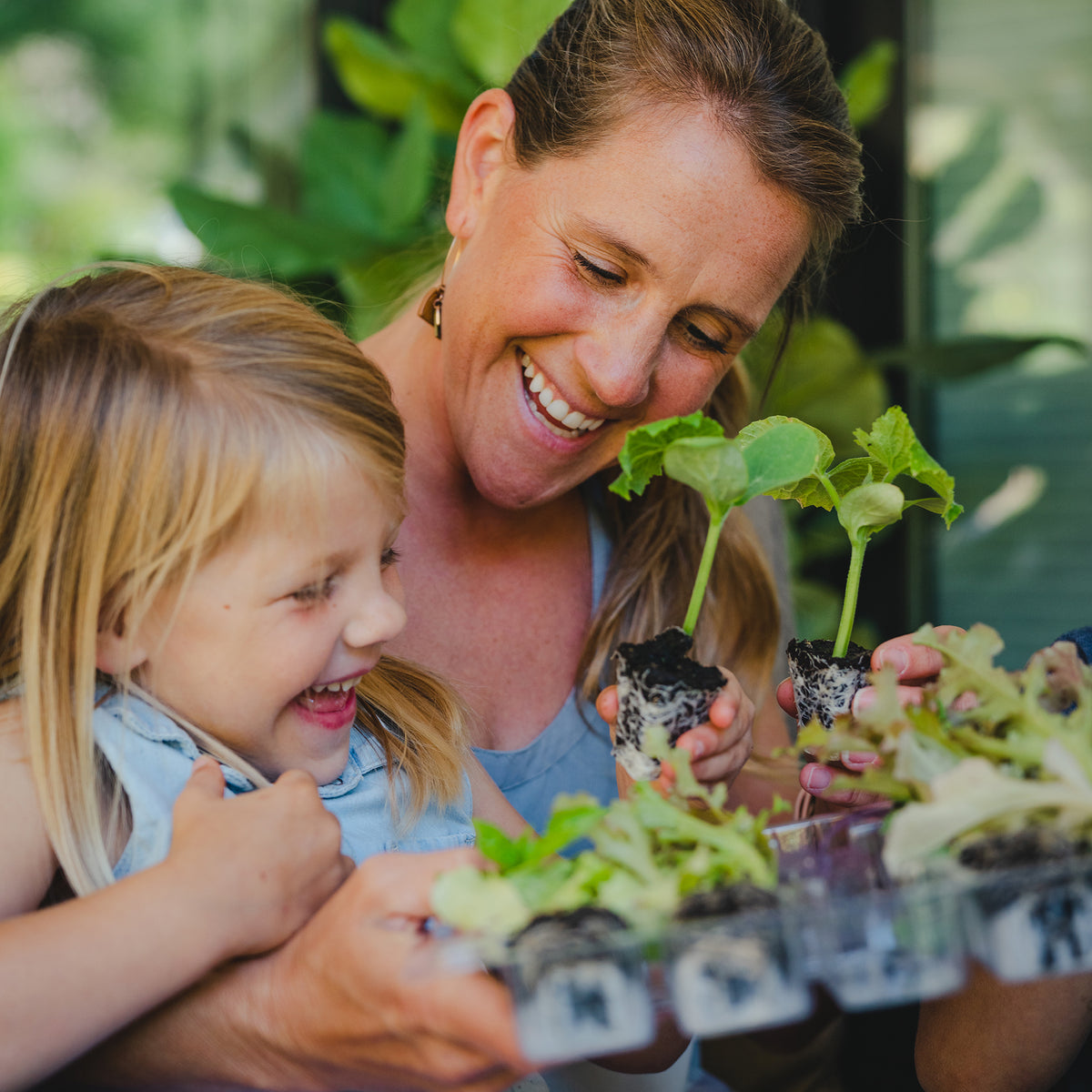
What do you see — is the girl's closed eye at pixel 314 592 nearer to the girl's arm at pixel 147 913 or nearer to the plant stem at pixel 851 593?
the girl's arm at pixel 147 913

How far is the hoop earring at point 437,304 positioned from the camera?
1.22 metres

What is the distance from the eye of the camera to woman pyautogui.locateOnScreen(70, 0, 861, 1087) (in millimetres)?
890

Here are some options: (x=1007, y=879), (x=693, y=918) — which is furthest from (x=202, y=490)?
(x=1007, y=879)

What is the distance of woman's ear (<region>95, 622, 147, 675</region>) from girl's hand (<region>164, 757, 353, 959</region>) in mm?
116

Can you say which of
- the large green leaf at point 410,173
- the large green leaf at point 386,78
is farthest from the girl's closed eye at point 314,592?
the large green leaf at point 386,78

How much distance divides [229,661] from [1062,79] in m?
2.60

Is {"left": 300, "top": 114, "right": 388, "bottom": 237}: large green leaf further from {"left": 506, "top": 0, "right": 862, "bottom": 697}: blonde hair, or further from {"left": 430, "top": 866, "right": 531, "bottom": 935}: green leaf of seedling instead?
{"left": 430, "top": 866, "right": 531, "bottom": 935}: green leaf of seedling

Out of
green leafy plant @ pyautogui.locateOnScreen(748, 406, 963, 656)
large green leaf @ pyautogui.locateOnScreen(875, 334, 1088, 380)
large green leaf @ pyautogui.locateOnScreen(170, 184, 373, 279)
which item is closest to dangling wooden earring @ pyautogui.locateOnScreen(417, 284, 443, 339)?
green leafy plant @ pyautogui.locateOnScreen(748, 406, 963, 656)

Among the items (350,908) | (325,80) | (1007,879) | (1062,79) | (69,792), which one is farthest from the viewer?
(325,80)

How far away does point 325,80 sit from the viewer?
9.49 feet

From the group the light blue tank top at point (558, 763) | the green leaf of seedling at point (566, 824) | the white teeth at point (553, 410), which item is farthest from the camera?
the light blue tank top at point (558, 763)

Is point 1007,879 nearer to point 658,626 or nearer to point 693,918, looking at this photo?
point 693,918

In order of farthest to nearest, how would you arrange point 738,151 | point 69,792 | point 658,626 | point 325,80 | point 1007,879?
point 325,80
point 658,626
point 738,151
point 69,792
point 1007,879

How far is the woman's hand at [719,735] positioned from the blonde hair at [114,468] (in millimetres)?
301
